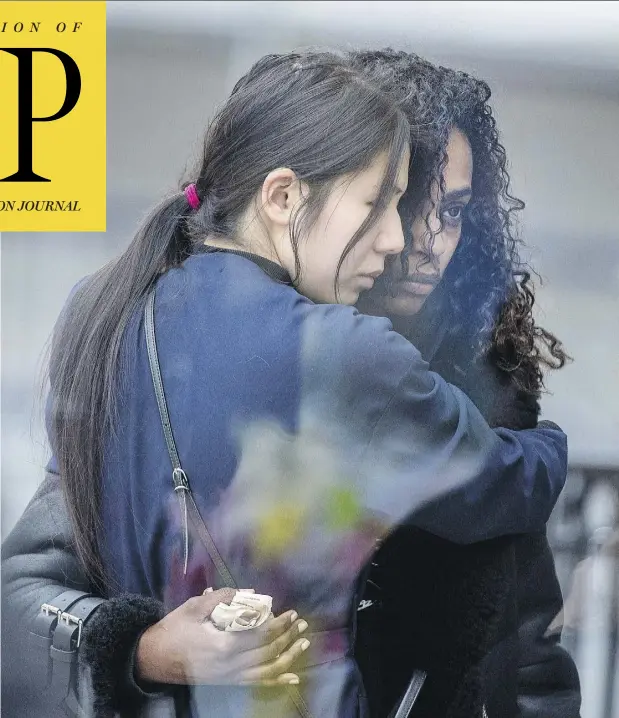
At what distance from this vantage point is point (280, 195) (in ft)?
5.25

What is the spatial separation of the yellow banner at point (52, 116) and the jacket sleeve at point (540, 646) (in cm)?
97

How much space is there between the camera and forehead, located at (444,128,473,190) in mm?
1622

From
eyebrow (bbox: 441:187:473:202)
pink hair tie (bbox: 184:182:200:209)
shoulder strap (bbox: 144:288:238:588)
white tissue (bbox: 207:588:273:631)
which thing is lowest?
white tissue (bbox: 207:588:273:631)

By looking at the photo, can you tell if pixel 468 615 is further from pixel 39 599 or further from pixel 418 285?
pixel 39 599

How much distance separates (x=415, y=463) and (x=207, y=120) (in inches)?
27.4

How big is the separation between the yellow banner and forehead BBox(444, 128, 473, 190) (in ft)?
2.00

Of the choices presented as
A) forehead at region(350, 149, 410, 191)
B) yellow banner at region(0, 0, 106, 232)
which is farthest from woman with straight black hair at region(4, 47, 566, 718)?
yellow banner at region(0, 0, 106, 232)

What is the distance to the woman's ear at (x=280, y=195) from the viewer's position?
5.23 feet

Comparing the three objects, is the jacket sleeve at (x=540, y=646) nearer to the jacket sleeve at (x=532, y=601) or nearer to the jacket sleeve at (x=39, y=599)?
the jacket sleeve at (x=532, y=601)

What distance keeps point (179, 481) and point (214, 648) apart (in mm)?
305

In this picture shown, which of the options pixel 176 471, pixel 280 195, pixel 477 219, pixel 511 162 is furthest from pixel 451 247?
pixel 176 471

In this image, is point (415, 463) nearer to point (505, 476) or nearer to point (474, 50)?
point (505, 476)

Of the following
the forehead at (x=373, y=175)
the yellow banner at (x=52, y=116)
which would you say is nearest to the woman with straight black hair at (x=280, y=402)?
the forehead at (x=373, y=175)

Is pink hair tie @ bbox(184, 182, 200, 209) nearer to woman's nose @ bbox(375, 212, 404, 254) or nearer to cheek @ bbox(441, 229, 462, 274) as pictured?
woman's nose @ bbox(375, 212, 404, 254)
